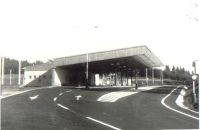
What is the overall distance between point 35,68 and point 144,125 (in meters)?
49.5

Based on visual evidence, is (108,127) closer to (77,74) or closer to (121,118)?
(121,118)

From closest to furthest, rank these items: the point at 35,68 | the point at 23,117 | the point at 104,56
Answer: the point at 23,117 → the point at 104,56 → the point at 35,68

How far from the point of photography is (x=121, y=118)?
11586mm

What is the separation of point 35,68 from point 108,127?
162ft

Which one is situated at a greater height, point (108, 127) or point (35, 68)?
point (35, 68)

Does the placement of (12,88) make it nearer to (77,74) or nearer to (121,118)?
(121,118)

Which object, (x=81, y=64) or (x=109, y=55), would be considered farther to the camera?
(x=81, y=64)

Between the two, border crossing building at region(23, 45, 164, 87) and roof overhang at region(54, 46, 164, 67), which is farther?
border crossing building at region(23, 45, 164, 87)

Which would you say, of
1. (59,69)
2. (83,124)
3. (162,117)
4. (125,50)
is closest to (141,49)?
(125,50)

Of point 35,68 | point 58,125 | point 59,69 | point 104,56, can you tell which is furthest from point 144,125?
point 35,68

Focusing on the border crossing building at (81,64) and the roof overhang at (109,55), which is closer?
the roof overhang at (109,55)

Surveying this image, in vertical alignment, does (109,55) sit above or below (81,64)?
above

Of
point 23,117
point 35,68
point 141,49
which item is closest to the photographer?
point 23,117

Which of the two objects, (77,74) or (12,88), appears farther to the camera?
(77,74)
